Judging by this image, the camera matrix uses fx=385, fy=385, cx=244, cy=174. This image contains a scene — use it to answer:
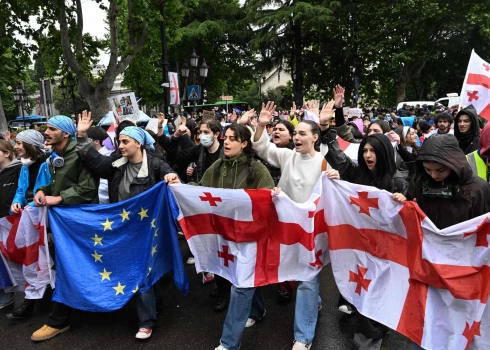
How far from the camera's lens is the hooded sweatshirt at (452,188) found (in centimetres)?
243

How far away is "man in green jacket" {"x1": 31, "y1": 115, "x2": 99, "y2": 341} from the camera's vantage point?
353cm

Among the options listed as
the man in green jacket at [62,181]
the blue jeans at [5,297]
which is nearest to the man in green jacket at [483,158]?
the man in green jacket at [62,181]

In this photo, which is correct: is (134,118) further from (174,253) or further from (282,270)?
(282,270)

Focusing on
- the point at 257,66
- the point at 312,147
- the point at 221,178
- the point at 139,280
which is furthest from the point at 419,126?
the point at 257,66

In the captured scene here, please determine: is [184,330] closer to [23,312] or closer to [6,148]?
[23,312]

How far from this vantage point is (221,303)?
3.87 metres

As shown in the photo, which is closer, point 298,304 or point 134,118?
point 298,304

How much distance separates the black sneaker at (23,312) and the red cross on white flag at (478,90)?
19.3 ft

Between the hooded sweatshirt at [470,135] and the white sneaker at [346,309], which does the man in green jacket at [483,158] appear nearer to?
the hooded sweatshirt at [470,135]

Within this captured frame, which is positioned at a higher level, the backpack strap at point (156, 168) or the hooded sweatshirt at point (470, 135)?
the hooded sweatshirt at point (470, 135)

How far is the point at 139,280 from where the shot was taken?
3412 mm

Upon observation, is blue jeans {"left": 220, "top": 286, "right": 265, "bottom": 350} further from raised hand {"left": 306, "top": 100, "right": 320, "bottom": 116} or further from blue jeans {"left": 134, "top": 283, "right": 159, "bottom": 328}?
raised hand {"left": 306, "top": 100, "right": 320, "bottom": 116}

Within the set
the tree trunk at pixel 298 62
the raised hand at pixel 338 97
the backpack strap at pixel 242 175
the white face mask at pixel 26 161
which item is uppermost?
the tree trunk at pixel 298 62

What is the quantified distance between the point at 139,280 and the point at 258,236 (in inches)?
45.1
